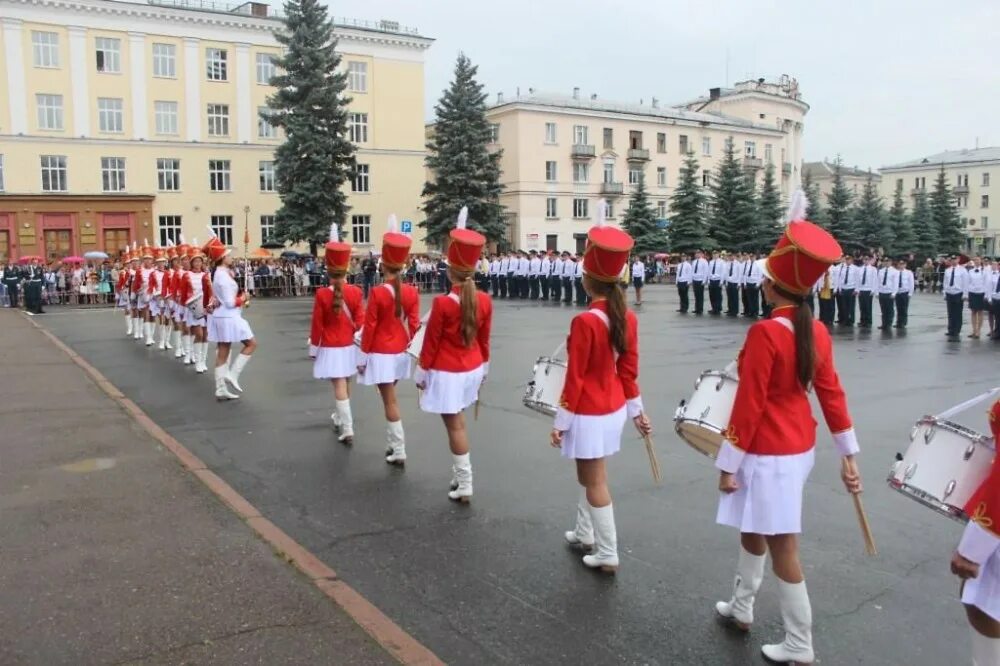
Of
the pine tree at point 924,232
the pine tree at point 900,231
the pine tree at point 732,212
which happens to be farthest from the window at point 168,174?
the pine tree at point 924,232

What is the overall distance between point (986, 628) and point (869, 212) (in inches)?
2517

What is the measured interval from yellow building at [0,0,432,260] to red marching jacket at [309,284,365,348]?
A: 4511 centimetres

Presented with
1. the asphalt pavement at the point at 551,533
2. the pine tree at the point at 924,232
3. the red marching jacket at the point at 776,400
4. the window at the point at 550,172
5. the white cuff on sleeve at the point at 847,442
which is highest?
the window at the point at 550,172

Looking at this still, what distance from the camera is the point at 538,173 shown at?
69.8m

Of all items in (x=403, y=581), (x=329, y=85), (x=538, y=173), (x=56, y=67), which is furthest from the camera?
(x=538, y=173)

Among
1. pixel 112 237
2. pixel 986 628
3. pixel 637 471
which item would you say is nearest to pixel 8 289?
pixel 112 237

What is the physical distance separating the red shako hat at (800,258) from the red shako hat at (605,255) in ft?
3.65

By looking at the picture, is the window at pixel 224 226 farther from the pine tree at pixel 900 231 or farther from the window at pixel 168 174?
the pine tree at pixel 900 231

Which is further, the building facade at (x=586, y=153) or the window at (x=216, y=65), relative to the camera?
the building facade at (x=586, y=153)

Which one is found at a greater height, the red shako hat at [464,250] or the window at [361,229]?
the window at [361,229]

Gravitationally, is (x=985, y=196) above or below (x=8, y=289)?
above

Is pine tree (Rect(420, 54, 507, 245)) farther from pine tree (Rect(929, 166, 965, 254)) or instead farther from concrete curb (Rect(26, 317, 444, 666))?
concrete curb (Rect(26, 317, 444, 666))

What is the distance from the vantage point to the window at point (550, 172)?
231ft

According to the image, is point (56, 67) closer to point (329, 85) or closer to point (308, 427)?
point (329, 85)
